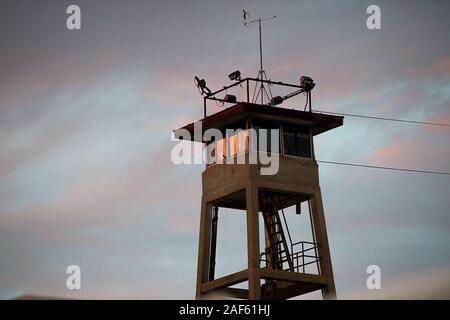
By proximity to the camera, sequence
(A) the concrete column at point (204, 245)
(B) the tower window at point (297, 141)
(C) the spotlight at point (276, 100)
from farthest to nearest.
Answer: (C) the spotlight at point (276, 100) → (B) the tower window at point (297, 141) → (A) the concrete column at point (204, 245)

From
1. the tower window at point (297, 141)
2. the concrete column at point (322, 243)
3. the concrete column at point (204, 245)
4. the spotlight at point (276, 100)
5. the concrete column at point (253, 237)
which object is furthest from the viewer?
the spotlight at point (276, 100)

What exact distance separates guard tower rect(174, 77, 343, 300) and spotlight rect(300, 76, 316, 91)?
0.25ft

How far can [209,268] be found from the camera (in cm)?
7519

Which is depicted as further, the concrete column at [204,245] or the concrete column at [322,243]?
the concrete column at [204,245]

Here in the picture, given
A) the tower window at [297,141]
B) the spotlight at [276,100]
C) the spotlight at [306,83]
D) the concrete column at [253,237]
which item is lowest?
the concrete column at [253,237]

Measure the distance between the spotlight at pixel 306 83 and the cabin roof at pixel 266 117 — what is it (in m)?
1.43

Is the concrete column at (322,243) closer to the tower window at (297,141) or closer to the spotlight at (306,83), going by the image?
the tower window at (297,141)

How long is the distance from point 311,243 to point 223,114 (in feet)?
27.2

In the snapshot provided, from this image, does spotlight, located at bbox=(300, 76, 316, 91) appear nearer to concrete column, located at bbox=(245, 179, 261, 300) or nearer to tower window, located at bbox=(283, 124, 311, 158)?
tower window, located at bbox=(283, 124, 311, 158)

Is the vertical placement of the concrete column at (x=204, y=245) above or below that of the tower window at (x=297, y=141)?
below

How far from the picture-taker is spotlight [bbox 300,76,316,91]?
247ft

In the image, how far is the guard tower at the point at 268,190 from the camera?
73.1m
